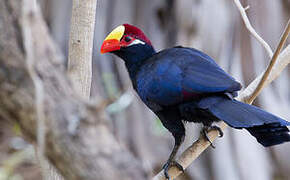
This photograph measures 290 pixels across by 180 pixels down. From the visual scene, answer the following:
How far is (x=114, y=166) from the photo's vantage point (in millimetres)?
1210

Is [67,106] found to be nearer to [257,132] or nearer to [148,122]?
[257,132]

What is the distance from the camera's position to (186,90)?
8.60 feet

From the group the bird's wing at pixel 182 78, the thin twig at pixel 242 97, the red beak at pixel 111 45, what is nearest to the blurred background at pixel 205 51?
the red beak at pixel 111 45

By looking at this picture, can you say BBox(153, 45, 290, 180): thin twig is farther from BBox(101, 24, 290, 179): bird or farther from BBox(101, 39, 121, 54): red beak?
BBox(101, 39, 121, 54): red beak

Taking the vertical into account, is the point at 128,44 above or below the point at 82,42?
below

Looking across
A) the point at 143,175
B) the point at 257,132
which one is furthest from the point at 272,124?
the point at 143,175

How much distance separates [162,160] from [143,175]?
4211mm

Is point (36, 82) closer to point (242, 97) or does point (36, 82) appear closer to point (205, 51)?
point (242, 97)

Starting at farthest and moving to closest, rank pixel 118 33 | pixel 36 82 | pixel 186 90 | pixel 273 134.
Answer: pixel 118 33
pixel 186 90
pixel 273 134
pixel 36 82

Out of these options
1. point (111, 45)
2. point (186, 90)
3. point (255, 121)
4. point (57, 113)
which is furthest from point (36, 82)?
point (111, 45)

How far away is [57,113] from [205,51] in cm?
393

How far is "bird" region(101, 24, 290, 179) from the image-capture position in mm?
2172

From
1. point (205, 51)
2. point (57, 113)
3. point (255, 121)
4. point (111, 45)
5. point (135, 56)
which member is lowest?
point (205, 51)

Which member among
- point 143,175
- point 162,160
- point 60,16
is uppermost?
point 143,175
